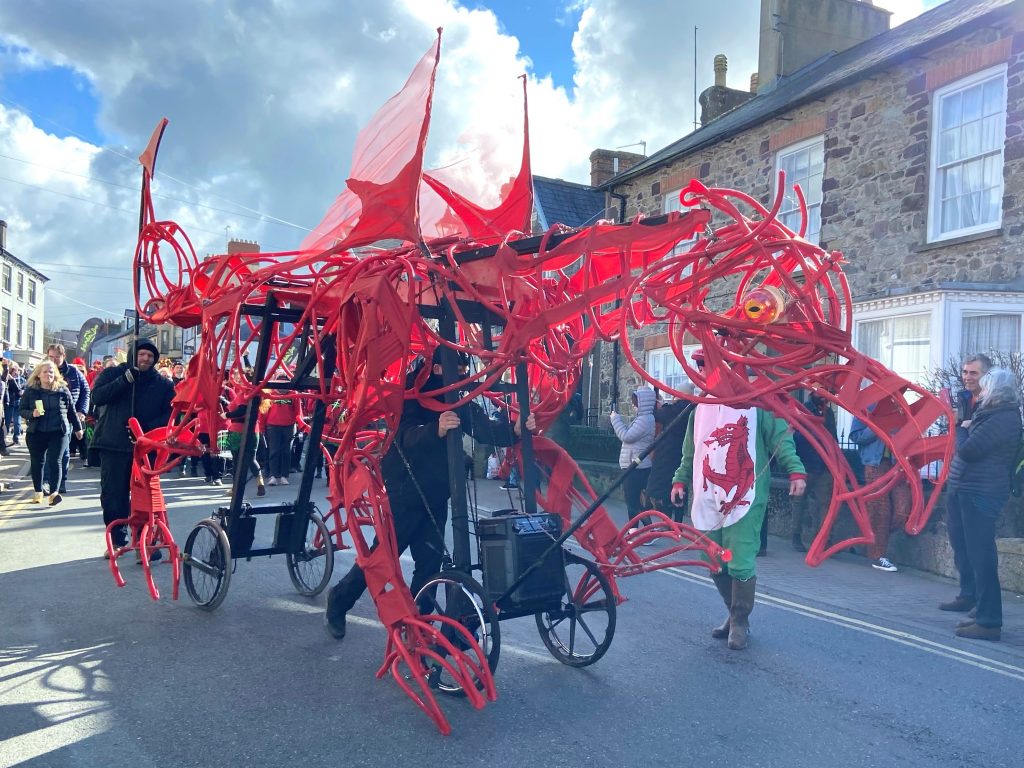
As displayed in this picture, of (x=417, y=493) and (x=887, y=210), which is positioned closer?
(x=417, y=493)

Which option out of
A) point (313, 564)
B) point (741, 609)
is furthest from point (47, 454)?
point (741, 609)

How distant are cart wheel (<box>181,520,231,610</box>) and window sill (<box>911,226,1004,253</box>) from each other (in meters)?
9.67

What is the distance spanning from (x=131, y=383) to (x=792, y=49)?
14501 millimetres

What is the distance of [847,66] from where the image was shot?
13328 millimetres

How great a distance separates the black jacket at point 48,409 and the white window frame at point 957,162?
11457 mm

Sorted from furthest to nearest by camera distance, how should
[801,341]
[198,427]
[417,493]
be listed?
[198,427] < [417,493] < [801,341]

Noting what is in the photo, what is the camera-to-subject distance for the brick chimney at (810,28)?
54.6 ft

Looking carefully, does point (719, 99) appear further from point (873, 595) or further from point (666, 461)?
point (873, 595)

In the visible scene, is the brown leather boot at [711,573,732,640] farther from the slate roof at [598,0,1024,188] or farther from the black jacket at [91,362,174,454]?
the slate roof at [598,0,1024,188]

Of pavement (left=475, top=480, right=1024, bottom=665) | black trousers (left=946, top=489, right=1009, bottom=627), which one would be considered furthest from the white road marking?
black trousers (left=946, top=489, right=1009, bottom=627)

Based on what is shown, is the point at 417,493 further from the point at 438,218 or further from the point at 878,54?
the point at 878,54

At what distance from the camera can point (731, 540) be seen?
546 centimetres

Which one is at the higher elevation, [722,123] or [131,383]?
[722,123]

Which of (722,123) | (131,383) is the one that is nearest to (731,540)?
(131,383)
